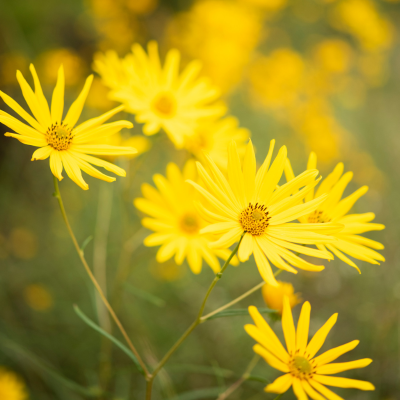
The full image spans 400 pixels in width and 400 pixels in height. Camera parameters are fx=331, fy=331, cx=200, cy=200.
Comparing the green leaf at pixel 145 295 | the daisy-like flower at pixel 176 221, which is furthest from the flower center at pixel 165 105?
the green leaf at pixel 145 295

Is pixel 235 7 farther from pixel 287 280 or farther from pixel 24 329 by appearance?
pixel 24 329

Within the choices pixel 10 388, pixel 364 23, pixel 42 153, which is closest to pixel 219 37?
pixel 364 23

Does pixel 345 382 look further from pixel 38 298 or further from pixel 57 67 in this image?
pixel 57 67

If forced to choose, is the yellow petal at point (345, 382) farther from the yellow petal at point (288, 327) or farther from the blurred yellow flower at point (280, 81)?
the blurred yellow flower at point (280, 81)

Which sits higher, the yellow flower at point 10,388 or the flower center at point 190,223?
the flower center at point 190,223

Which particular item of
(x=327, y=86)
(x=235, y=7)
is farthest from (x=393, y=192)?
(x=235, y=7)

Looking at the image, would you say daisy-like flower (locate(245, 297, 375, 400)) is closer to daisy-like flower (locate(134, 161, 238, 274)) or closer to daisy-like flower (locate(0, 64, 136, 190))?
daisy-like flower (locate(134, 161, 238, 274))
